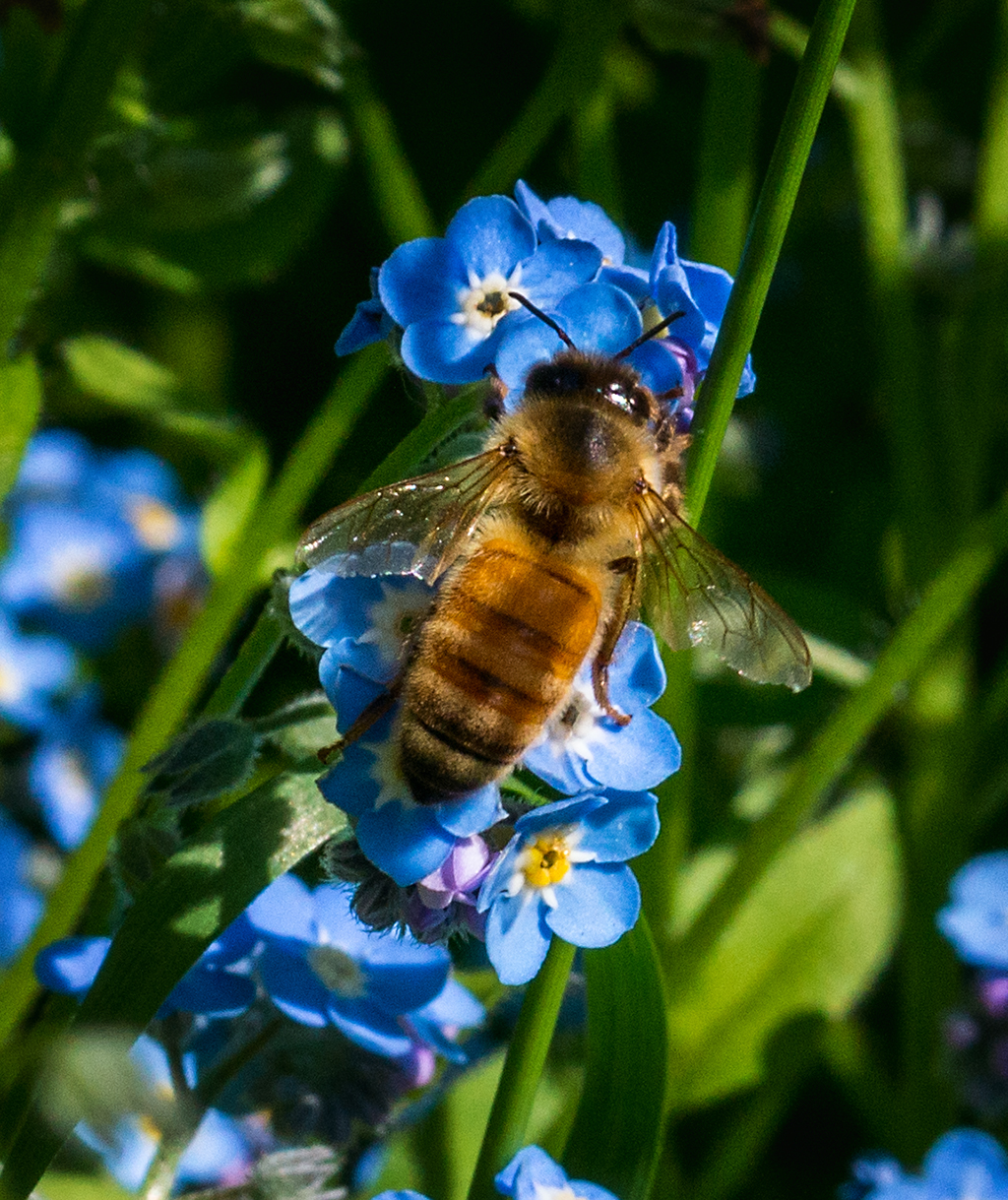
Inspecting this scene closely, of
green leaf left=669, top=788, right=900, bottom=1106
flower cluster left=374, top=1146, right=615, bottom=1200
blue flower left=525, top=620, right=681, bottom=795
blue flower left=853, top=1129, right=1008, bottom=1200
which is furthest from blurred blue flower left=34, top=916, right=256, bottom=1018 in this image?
green leaf left=669, top=788, right=900, bottom=1106

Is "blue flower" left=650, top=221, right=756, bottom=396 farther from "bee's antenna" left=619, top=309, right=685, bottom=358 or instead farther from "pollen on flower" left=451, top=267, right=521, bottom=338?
"pollen on flower" left=451, top=267, right=521, bottom=338

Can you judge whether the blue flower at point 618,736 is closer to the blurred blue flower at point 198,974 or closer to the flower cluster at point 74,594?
the blurred blue flower at point 198,974

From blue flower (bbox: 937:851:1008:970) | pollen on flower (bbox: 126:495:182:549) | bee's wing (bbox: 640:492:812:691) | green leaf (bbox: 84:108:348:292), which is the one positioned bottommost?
pollen on flower (bbox: 126:495:182:549)

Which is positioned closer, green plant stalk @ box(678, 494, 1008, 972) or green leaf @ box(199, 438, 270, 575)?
green plant stalk @ box(678, 494, 1008, 972)


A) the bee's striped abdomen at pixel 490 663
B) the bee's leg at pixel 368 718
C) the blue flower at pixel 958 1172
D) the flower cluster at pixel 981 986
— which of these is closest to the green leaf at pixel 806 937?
the flower cluster at pixel 981 986

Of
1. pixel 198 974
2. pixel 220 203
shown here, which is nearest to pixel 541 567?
pixel 198 974

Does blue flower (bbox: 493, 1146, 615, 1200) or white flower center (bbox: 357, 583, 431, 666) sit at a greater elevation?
white flower center (bbox: 357, 583, 431, 666)

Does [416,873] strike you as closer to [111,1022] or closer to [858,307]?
[111,1022]

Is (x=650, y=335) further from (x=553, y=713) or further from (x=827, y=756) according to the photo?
(x=827, y=756)
